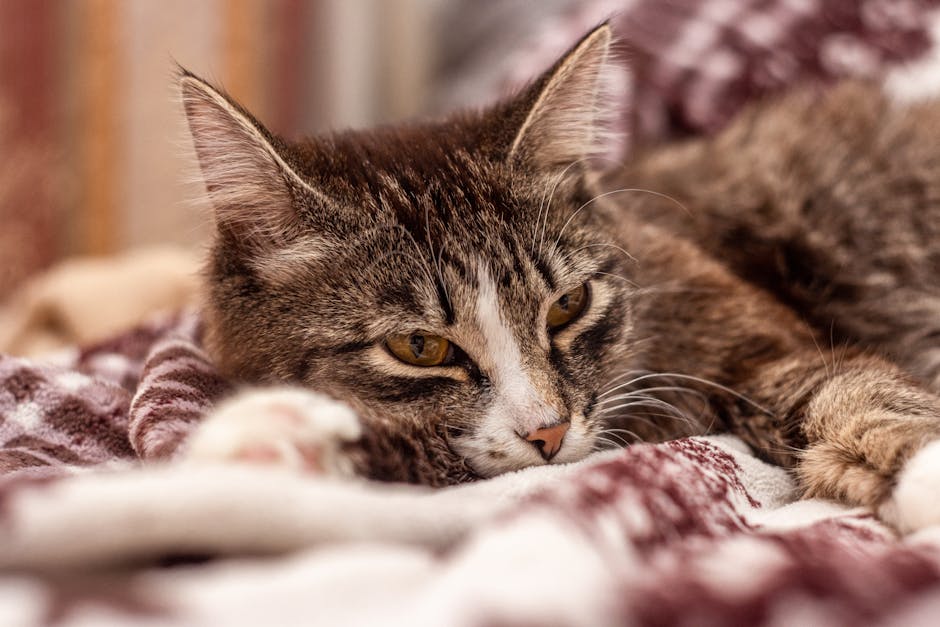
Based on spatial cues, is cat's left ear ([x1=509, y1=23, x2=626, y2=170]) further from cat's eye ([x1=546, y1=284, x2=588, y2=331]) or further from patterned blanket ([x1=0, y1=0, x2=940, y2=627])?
patterned blanket ([x1=0, y1=0, x2=940, y2=627])

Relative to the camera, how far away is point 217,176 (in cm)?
103

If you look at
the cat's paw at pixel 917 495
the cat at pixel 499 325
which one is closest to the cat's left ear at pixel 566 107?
the cat at pixel 499 325

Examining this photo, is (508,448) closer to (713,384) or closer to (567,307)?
(567,307)

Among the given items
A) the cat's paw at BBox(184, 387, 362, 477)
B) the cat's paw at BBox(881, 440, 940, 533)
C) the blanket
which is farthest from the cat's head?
the cat's paw at BBox(881, 440, 940, 533)

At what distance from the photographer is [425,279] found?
983 millimetres

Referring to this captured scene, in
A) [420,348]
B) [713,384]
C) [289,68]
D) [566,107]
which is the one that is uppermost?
[566,107]

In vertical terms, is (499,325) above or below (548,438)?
above

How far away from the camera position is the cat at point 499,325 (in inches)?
35.8

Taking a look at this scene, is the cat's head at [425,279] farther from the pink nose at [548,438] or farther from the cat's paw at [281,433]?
the cat's paw at [281,433]

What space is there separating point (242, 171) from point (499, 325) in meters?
0.39

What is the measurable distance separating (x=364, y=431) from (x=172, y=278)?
4.41ft

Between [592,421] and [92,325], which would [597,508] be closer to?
[592,421]

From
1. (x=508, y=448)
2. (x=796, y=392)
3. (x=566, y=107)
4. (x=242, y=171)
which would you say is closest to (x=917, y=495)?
(x=796, y=392)

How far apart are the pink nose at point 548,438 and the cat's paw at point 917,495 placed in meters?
0.36
